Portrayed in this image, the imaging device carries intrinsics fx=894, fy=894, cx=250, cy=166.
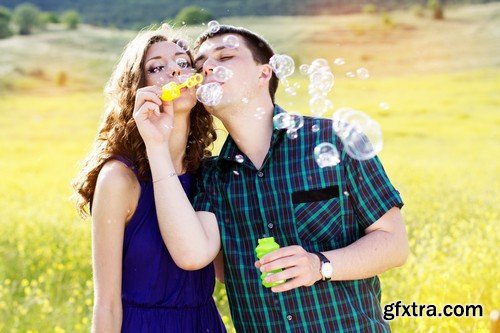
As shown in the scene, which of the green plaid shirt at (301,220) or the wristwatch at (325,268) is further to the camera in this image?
the green plaid shirt at (301,220)

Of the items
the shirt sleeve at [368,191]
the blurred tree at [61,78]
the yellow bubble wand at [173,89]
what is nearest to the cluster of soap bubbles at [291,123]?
the shirt sleeve at [368,191]

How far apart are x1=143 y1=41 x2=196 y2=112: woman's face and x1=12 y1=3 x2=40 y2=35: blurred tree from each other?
2592cm

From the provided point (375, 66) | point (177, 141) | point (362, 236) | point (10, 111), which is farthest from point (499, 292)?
point (375, 66)

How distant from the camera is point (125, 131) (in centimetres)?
364

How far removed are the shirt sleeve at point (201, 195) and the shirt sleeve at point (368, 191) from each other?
1.83ft

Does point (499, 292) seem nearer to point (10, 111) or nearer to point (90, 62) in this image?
point (10, 111)

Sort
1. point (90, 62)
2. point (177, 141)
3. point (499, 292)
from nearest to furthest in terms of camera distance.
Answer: point (177, 141) → point (499, 292) → point (90, 62)

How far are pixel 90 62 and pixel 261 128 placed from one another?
2495 cm

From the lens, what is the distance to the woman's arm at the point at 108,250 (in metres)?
3.38

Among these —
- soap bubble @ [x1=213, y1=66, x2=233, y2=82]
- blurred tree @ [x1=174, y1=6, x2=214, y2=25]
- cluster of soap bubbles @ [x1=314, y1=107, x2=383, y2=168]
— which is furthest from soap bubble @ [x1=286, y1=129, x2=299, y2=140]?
blurred tree @ [x1=174, y1=6, x2=214, y2=25]

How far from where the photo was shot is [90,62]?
1095 inches

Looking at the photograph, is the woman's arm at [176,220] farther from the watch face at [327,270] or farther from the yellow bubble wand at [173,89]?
the watch face at [327,270]

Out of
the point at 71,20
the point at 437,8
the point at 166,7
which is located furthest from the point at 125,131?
the point at 166,7

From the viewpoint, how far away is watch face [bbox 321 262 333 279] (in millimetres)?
3219
